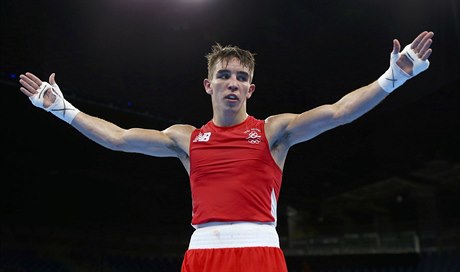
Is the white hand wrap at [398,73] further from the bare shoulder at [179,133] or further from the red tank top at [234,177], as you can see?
the bare shoulder at [179,133]

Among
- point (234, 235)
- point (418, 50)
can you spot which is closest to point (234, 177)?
point (234, 235)

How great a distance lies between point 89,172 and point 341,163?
6.93 meters

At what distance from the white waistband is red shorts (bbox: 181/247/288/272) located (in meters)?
0.03

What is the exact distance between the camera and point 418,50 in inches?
109

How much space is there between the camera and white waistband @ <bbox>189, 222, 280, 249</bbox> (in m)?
2.82

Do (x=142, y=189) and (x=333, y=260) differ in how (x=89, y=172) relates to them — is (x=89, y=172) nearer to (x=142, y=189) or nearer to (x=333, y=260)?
(x=142, y=189)

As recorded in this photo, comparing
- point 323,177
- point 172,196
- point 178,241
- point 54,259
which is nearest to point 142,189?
point 172,196

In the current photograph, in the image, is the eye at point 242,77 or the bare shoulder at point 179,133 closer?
the eye at point 242,77

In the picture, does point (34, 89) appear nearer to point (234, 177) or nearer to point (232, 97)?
point (232, 97)

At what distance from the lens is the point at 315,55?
30.8 ft

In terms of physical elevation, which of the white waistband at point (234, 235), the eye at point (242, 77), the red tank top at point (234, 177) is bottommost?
the white waistband at point (234, 235)

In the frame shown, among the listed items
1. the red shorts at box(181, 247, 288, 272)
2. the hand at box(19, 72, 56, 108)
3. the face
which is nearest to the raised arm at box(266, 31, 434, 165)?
the face

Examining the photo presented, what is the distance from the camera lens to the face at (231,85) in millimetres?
3094

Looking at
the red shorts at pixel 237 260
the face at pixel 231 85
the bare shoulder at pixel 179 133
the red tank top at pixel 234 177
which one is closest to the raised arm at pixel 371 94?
the red tank top at pixel 234 177
